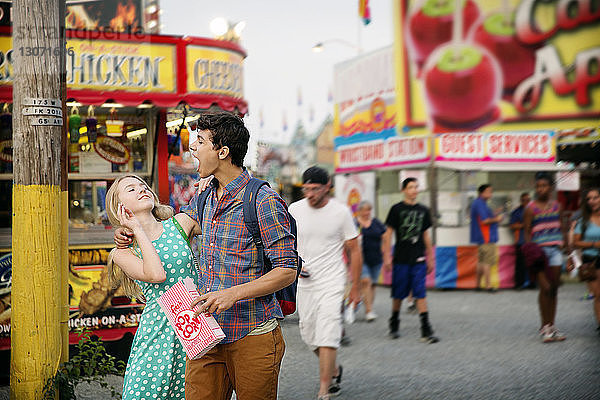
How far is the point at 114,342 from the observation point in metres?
6.37

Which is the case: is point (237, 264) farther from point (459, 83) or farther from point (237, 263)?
point (459, 83)

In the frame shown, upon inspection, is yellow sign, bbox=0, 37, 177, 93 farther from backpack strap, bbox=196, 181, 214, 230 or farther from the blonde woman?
backpack strap, bbox=196, 181, 214, 230

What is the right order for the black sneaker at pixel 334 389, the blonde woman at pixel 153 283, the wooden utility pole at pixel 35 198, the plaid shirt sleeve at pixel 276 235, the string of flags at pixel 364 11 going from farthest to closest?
the string of flags at pixel 364 11
the black sneaker at pixel 334 389
the wooden utility pole at pixel 35 198
the blonde woman at pixel 153 283
the plaid shirt sleeve at pixel 276 235

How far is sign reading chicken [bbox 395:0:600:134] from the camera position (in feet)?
50.3

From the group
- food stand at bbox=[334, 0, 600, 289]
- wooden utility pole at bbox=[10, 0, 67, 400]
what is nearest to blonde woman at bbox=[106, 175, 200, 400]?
wooden utility pole at bbox=[10, 0, 67, 400]

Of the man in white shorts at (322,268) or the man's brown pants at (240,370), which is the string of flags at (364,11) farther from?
the man's brown pants at (240,370)

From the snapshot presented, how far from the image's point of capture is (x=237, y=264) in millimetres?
3096

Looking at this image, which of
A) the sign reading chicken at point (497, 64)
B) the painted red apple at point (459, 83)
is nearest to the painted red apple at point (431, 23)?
the sign reading chicken at point (497, 64)

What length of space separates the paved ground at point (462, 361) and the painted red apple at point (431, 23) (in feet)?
26.0

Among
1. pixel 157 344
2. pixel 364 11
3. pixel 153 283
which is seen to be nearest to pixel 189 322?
pixel 153 283

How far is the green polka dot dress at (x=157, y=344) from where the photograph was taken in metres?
3.53

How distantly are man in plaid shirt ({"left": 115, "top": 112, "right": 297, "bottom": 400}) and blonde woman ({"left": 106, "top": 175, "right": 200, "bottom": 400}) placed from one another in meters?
0.33

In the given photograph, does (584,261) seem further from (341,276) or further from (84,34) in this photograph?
(84,34)

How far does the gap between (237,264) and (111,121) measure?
4.77 meters
